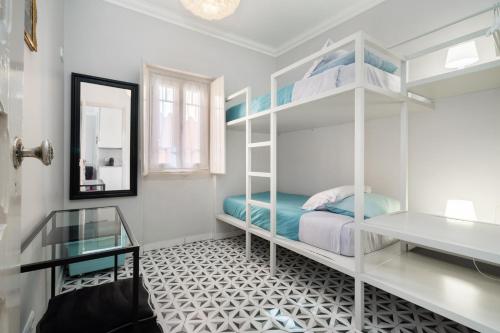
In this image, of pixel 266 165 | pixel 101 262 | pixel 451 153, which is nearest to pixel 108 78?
pixel 101 262

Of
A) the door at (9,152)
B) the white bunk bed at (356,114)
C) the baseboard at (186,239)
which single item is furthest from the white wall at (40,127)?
the white bunk bed at (356,114)

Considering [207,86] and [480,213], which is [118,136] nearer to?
[207,86]

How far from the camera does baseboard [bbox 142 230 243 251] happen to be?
9.26 feet

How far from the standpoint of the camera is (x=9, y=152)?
43cm

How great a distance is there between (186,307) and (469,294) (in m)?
1.72

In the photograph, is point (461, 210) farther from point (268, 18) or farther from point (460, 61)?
point (268, 18)

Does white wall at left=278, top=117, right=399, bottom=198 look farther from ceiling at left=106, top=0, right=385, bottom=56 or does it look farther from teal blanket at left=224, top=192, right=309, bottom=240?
ceiling at left=106, top=0, right=385, bottom=56

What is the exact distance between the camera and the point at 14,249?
468 mm

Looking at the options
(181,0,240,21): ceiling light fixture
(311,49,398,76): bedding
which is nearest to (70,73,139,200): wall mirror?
(181,0,240,21): ceiling light fixture

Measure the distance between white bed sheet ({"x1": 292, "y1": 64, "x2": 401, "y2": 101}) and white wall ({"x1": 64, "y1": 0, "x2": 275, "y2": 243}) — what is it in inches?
66.6

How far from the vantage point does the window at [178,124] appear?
2.77 meters

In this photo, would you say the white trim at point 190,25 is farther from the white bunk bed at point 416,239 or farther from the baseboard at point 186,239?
the baseboard at point 186,239

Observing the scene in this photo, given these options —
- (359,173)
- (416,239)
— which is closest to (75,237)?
(359,173)

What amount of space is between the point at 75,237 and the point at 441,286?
1.99 m
